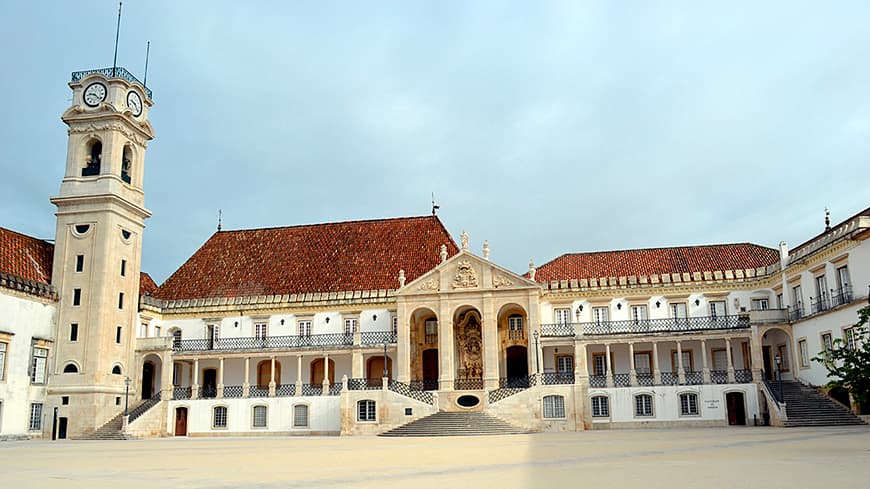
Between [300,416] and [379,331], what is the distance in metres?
6.09

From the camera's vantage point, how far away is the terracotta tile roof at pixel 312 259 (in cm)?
4259

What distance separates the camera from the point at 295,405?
3700 centimetres

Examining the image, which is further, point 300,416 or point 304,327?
point 304,327

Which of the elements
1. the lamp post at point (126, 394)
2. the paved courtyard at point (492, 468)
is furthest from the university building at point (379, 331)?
the paved courtyard at point (492, 468)

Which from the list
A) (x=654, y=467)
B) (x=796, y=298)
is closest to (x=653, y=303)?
(x=796, y=298)

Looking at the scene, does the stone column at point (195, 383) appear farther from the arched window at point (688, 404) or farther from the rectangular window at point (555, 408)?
the arched window at point (688, 404)

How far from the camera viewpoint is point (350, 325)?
40.8 metres

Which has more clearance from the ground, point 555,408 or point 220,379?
point 220,379

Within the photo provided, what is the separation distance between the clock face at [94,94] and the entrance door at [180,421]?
15.9m

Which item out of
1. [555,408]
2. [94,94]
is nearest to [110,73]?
[94,94]

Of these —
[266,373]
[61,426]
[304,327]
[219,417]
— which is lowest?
[61,426]

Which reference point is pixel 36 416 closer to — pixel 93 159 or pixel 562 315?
pixel 93 159

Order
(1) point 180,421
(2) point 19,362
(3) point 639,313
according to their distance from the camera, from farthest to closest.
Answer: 1. (3) point 639,313
2. (1) point 180,421
3. (2) point 19,362

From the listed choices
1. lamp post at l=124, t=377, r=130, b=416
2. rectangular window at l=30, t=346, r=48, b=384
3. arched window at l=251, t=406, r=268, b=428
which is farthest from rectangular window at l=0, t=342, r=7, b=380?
arched window at l=251, t=406, r=268, b=428
